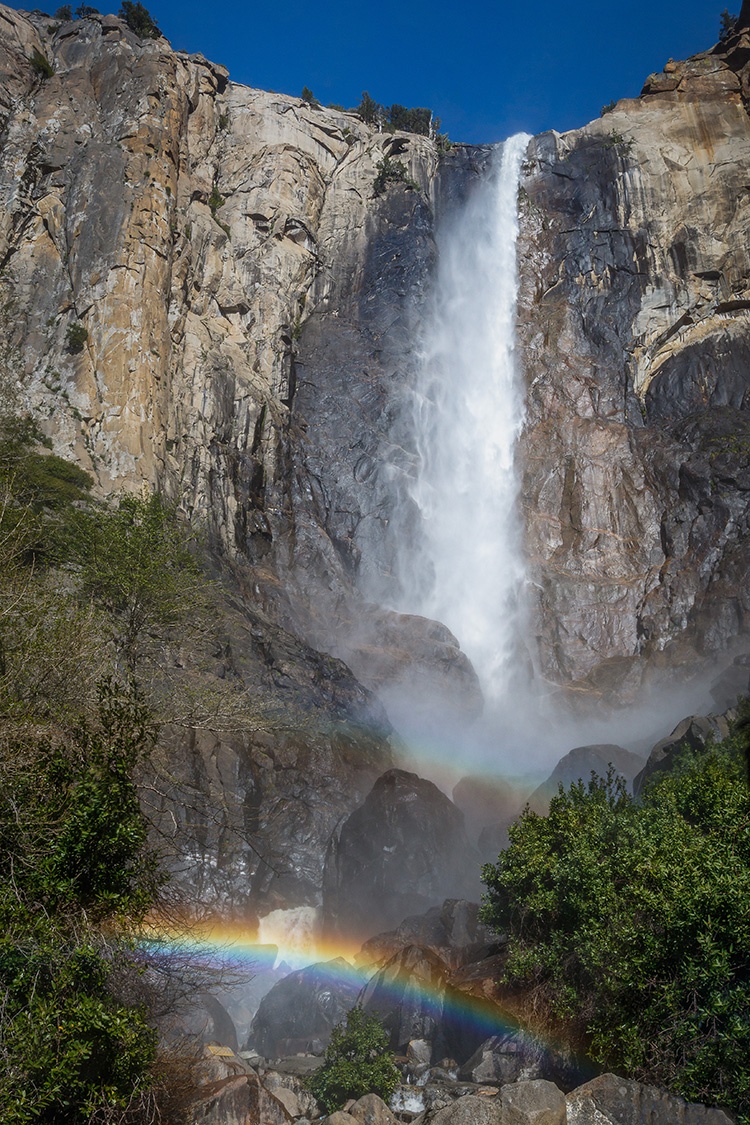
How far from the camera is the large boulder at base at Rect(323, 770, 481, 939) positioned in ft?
86.7

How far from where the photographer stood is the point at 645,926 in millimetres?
14422

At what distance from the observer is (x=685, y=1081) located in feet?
40.4

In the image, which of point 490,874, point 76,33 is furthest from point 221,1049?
point 76,33

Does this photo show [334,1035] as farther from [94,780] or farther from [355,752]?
[355,752]

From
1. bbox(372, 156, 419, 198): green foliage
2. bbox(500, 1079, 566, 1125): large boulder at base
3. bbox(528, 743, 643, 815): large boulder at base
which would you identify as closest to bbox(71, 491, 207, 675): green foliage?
bbox(500, 1079, 566, 1125): large boulder at base

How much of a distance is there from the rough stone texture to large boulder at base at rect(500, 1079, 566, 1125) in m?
31.5

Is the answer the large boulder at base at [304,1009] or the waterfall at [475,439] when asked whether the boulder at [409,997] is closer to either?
the large boulder at base at [304,1009]

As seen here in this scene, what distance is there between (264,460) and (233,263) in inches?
553

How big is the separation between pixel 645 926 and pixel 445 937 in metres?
9.07

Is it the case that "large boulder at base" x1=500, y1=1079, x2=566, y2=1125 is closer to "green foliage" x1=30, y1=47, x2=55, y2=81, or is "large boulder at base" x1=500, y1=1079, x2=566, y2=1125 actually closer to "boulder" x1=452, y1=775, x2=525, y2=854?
"boulder" x1=452, y1=775, x2=525, y2=854

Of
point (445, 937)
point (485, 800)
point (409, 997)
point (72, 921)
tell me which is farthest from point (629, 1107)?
point (485, 800)

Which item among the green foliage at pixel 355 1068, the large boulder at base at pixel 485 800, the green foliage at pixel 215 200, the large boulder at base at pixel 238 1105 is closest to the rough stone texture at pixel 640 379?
the large boulder at base at pixel 485 800

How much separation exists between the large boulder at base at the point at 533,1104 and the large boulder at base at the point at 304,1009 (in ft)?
32.3

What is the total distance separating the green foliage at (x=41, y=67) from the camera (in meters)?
48.4
